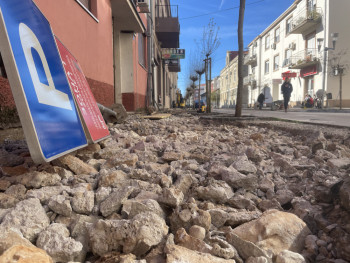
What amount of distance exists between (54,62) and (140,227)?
57.1 inches

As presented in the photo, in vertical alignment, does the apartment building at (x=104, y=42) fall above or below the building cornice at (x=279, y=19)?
below

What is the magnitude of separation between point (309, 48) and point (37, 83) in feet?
84.8

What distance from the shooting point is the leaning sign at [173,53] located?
1788cm

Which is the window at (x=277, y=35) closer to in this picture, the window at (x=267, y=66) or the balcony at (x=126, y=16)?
the window at (x=267, y=66)

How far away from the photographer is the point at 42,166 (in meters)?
1.69

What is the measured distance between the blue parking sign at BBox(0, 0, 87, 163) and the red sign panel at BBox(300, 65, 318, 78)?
24088 mm

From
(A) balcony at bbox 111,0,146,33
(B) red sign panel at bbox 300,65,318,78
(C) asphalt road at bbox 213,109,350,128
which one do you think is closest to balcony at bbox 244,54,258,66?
(B) red sign panel at bbox 300,65,318,78

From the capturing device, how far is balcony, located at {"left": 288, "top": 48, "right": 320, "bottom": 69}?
857 inches

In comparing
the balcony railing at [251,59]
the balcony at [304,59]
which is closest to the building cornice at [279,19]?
the balcony railing at [251,59]

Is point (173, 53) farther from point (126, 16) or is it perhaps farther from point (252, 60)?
point (252, 60)

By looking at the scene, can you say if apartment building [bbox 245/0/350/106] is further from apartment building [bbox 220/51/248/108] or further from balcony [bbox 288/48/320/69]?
apartment building [bbox 220/51/248/108]

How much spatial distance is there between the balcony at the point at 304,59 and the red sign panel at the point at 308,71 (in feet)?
1.05

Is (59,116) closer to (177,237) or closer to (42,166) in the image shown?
(42,166)

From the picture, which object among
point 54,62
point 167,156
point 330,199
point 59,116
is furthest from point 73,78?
point 330,199
